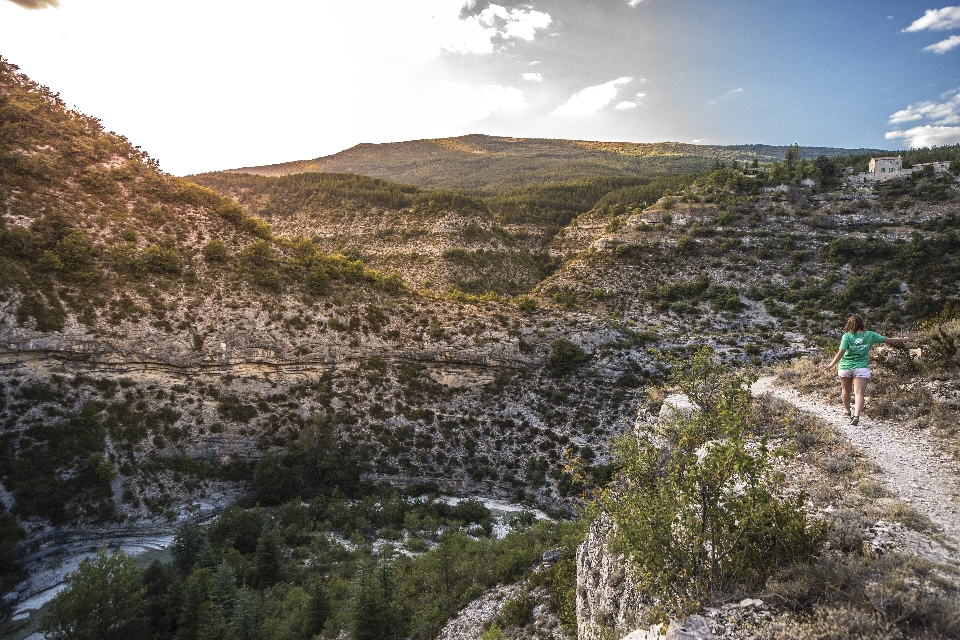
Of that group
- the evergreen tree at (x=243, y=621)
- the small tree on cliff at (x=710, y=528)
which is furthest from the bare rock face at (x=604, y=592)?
the evergreen tree at (x=243, y=621)

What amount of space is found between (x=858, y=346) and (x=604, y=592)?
27.8 ft

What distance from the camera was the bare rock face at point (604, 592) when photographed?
7.95m

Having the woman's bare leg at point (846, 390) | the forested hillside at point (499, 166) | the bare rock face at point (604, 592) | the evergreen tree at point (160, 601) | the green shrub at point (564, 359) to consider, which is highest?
the forested hillside at point (499, 166)

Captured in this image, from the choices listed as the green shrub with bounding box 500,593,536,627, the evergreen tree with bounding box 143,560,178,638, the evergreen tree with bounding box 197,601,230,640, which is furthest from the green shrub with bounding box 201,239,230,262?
the green shrub with bounding box 500,593,536,627

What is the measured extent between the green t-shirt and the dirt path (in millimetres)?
1552

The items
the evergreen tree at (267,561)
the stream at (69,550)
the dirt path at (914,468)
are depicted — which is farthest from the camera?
the evergreen tree at (267,561)

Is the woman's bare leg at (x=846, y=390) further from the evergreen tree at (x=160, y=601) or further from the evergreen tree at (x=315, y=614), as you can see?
the evergreen tree at (x=160, y=601)

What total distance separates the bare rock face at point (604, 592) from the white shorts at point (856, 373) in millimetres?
7070

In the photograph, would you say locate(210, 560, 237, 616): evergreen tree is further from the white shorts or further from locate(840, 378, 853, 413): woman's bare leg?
the white shorts

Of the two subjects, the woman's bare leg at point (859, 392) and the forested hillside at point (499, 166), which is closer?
the woman's bare leg at point (859, 392)

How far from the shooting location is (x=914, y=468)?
838 centimetres

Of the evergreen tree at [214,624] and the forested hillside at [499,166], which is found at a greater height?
the forested hillside at [499,166]

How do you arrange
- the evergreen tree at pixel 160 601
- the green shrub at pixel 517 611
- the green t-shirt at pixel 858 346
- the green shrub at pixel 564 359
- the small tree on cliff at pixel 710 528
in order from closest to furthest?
the small tree on cliff at pixel 710 528 < the green t-shirt at pixel 858 346 < the green shrub at pixel 517 611 < the evergreen tree at pixel 160 601 < the green shrub at pixel 564 359

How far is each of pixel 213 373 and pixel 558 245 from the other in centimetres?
7128
